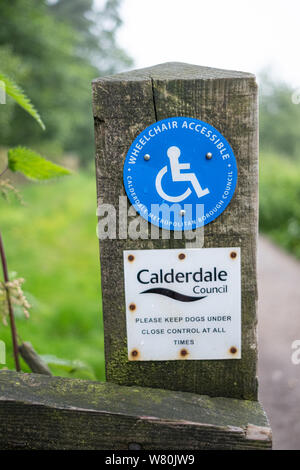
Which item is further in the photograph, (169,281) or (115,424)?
(169,281)

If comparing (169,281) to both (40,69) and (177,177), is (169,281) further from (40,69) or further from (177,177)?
(40,69)

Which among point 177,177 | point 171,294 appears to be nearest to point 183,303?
point 171,294

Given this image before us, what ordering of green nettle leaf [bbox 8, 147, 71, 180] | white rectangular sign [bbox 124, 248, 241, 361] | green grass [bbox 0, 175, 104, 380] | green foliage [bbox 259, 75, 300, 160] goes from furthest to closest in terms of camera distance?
green foliage [bbox 259, 75, 300, 160] < green grass [bbox 0, 175, 104, 380] < green nettle leaf [bbox 8, 147, 71, 180] < white rectangular sign [bbox 124, 248, 241, 361]

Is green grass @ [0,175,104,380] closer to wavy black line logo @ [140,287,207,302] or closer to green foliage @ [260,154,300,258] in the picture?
wavy black line logo @ [140,287,207,302]

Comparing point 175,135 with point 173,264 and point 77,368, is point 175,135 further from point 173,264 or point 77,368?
point 77,368

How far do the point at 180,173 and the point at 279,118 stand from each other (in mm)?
51667

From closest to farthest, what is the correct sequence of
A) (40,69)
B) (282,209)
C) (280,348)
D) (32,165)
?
(32,165), (280,348), (282,209), (40,69)

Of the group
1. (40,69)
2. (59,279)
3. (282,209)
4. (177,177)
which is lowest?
(59,279)

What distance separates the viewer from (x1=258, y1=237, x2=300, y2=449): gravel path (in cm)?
418

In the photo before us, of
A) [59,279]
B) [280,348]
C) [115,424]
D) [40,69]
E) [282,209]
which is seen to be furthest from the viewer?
[40,69]

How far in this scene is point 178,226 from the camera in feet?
4.42

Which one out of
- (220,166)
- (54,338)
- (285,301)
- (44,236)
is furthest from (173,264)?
(44,236)

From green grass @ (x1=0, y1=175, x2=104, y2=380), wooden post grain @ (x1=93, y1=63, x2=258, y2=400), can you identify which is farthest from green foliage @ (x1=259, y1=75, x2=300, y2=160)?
wooden post grain @ (x1=93, y1=63, x2=258, y2=400)
